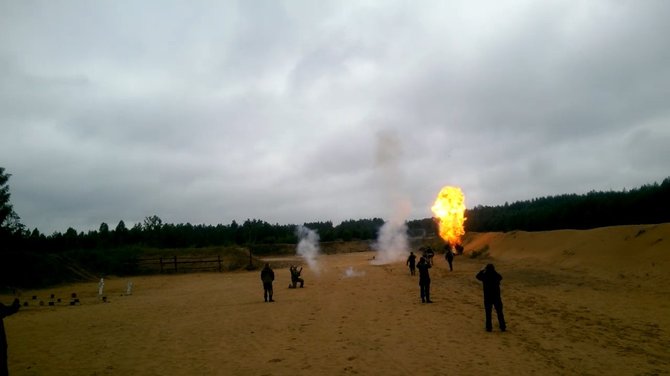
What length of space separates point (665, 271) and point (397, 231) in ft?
129

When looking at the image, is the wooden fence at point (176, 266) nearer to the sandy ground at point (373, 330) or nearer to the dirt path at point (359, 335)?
the sandy ground at point (373, 330)

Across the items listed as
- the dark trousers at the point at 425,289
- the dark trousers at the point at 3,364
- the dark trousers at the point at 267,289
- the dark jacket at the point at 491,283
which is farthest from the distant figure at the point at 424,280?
the dark trousers at the point at 3,364

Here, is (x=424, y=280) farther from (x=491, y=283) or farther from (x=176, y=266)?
(x=176, y=266)

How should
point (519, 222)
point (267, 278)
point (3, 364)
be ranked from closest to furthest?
point (3, 364) → point (267, 278) → point (519, 222)

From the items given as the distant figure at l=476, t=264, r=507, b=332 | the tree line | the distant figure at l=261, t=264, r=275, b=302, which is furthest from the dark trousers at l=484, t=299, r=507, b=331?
the tree line

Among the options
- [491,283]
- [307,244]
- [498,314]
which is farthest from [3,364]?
[307,244]

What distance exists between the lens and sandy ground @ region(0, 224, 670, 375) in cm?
1211

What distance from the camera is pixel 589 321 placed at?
17.0m

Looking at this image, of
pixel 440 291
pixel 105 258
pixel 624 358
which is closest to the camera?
pixel 624 358

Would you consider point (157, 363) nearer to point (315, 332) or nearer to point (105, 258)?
point (315, 332)

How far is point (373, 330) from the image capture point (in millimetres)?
16469

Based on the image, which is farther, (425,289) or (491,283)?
(425,289)

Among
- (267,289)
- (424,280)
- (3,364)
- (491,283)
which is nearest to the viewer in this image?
(3,364)

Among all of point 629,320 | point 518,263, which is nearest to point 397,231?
point 518,263
